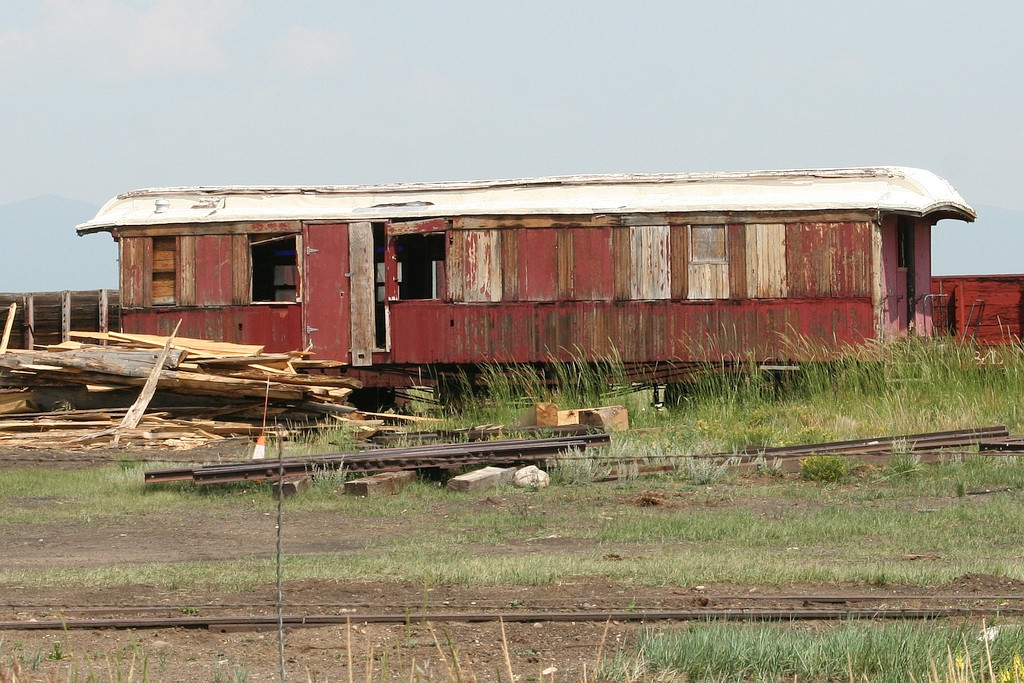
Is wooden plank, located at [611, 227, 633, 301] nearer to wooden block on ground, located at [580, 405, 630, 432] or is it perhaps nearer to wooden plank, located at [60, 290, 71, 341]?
wooden block on ground, located at [580, 405, 630, 432]

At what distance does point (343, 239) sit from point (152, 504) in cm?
822

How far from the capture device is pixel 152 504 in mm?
11766

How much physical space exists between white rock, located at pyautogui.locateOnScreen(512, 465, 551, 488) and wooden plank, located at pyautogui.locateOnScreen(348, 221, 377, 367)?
7.30 meters

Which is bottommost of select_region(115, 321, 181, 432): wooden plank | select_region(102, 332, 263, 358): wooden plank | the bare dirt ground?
the bare dirt ground

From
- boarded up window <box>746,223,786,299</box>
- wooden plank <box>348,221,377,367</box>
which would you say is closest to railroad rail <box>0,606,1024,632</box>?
boarded up window <box>746,223,786,299</box>

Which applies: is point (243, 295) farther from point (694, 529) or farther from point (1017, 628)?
point (1017, 628)

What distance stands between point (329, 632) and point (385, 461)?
610 centimetres

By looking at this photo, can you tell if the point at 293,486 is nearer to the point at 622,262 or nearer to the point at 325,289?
the point at 325,289

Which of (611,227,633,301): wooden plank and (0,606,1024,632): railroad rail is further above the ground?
(611,227,633,301): wooden plank

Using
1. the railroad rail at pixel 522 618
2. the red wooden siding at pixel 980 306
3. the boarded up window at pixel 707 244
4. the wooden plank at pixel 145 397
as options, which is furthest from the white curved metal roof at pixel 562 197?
the railroad rail at pixel 522 618

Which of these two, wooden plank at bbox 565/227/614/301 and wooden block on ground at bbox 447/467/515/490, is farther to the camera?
wooden plank at bbox 565/227/614/301

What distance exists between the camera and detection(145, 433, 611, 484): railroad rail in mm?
12133

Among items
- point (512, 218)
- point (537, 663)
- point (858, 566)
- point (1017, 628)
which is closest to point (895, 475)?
point (858, 566)

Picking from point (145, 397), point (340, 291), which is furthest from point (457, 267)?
point (145, 397)
